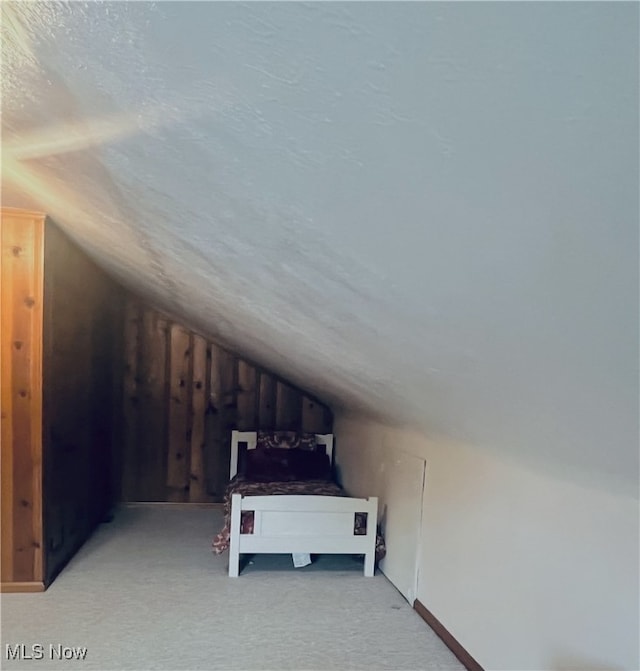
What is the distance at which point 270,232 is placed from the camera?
151 centimetres

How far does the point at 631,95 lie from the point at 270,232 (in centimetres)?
97

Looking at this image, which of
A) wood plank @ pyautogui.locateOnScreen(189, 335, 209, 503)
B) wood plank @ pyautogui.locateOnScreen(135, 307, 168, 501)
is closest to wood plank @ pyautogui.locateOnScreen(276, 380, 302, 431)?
wood plank @ pyautogui.locateOnScreen(189, 335, 209, 503)

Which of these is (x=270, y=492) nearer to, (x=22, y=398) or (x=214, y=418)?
(x=214, y=418)

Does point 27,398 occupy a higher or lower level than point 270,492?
higher

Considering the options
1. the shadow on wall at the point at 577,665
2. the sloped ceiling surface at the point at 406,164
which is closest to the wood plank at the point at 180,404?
the sloped ceiling surface at the point at 406,164

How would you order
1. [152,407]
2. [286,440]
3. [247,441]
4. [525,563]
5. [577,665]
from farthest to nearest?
[152,407]
[247,441]
[286,440]
[525,563]
[577,665]

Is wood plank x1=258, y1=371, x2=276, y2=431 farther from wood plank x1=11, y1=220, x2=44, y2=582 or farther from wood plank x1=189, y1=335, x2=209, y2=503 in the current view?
wood plank x1=11, y1=220, x2=44, y2=582

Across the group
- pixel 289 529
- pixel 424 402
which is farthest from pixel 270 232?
pixel 289 529

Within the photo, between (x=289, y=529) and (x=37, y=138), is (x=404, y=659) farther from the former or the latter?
(x=37, y=138)

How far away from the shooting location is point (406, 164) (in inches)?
36.3

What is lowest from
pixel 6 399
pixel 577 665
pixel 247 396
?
pixel 247 396

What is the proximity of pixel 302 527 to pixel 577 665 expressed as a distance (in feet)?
Answer: 6.34

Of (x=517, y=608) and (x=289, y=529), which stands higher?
(x=517, y=608)

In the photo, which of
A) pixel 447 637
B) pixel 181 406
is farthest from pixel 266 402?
pixel 447 637
